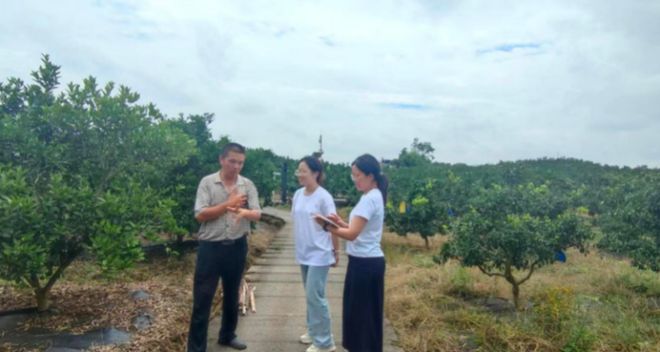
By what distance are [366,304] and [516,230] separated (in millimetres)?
2552

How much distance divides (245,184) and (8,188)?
1.66m

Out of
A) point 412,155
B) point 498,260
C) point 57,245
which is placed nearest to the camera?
point 57,245

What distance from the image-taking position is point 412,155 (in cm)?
3634

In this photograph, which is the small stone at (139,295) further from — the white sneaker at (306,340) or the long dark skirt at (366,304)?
the long dark skirt at (366,304)

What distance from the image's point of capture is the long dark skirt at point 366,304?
3.39 meters

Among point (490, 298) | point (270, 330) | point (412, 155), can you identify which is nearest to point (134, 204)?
point (270, 330)

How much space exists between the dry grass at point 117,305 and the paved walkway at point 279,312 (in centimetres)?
40

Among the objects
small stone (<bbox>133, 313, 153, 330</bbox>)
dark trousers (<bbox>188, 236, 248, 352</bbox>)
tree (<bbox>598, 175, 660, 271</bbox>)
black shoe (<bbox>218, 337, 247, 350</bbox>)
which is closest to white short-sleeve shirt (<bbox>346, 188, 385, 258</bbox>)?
dark trousers (<bbox>188, 236, 248, 352</bbox>)

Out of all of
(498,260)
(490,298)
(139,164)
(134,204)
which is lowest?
(490,298)

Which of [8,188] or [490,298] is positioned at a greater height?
[8,188]

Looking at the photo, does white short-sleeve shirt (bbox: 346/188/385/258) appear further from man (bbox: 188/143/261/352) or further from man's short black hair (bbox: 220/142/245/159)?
man's short black hair (bbox: 220/142/245/159)

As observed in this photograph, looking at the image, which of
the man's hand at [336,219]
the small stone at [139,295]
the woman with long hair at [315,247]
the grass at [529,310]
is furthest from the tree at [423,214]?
the man's hand at [336,219]

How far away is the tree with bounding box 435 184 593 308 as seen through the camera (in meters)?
5.35

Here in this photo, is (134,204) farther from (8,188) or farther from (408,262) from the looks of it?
(408,262)
